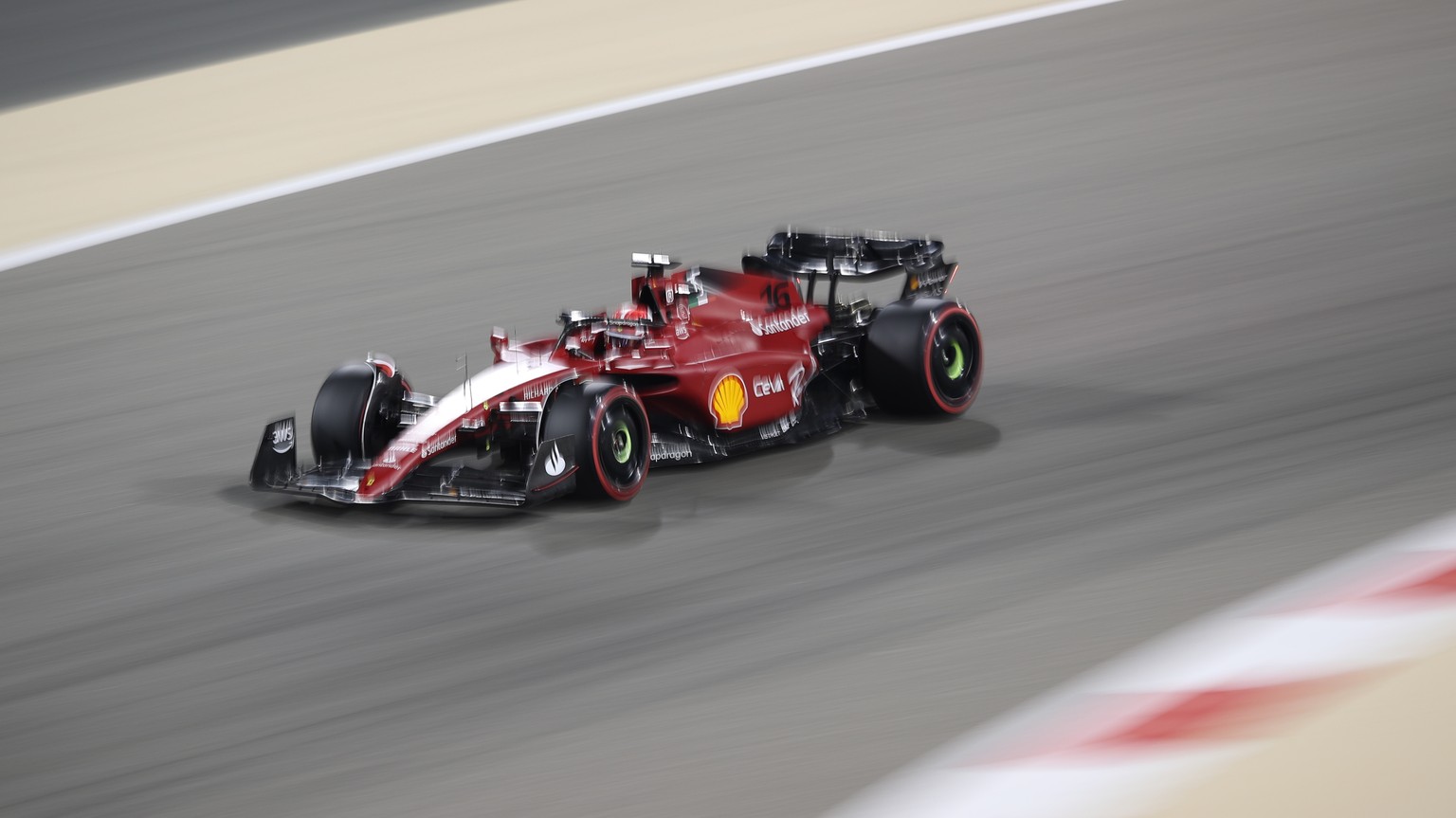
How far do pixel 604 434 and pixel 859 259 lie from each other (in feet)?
6.94

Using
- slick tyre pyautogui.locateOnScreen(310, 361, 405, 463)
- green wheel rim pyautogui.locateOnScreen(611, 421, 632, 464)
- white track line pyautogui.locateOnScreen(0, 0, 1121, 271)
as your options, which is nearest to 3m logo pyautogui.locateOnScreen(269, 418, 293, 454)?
slick tyre pyautogui.locateOnScreen(310, 361, 405, 463)

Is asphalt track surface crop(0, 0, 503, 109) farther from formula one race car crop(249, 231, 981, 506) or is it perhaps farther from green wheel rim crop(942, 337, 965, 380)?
green wheel rim crop(942, 337, 965, 380)

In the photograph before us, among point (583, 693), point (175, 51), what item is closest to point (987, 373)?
→ point (583, 693)

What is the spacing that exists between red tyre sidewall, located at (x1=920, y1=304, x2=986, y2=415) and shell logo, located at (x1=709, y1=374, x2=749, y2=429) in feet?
2.91

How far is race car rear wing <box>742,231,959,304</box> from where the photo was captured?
8781 millimetres

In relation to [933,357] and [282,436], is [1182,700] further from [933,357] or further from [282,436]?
[282,436]

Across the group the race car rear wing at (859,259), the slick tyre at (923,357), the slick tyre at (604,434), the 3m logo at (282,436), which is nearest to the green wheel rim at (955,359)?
the slick tyre at (923,357)

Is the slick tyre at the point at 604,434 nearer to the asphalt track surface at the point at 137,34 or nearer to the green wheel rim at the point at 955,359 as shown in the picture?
the green wheel rim at the point at 955,359

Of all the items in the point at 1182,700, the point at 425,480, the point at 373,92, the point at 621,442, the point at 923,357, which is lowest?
the point at 1182,700

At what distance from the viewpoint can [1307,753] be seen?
15.5ft

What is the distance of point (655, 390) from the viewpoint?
7.73 meters

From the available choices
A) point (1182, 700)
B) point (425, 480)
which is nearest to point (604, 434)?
point (425, 480)

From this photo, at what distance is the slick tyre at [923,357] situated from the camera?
324 inches

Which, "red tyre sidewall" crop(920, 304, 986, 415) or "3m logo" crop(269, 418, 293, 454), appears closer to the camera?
"3m logo" crop(269, 418, 293, 454)
